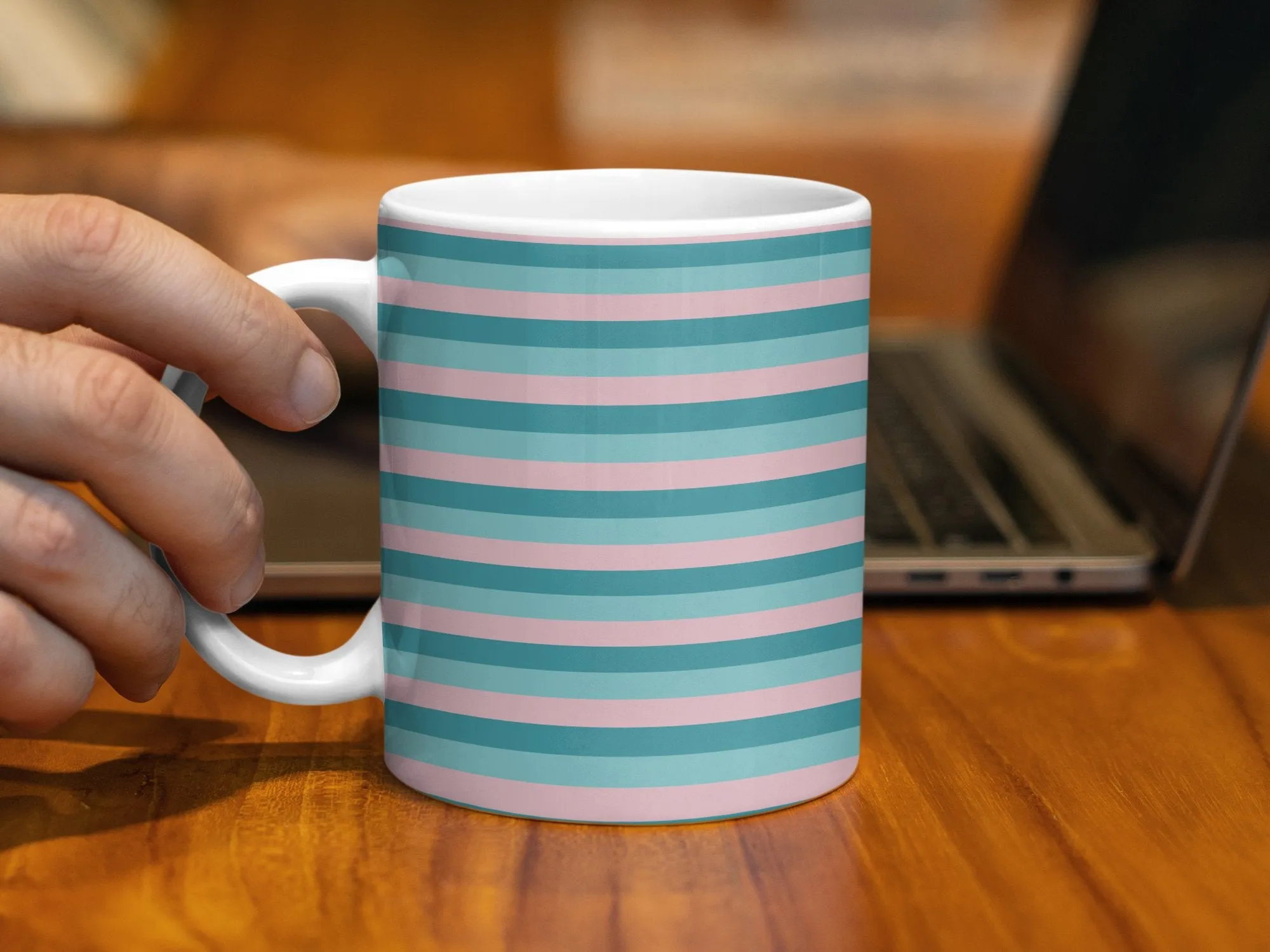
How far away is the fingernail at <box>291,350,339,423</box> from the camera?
1.29ft

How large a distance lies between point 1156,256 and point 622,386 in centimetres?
46

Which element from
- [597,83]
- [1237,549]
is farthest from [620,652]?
[597,83]

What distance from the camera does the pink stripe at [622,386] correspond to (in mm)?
356

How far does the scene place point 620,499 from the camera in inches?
14.1

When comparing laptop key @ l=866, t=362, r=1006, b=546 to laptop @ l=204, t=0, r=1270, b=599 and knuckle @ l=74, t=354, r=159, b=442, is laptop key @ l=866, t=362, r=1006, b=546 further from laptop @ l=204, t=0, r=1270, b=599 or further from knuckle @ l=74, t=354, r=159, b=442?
knuckle @ l=74, t=354, r=159, b=442

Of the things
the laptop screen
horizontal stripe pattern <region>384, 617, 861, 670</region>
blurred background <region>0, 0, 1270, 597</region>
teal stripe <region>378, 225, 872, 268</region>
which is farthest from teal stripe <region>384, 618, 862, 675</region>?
blurred background <region>0, 0, 1270, 597</region>

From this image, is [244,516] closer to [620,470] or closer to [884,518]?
[620,470]

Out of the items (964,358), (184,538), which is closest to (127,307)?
(184,538)

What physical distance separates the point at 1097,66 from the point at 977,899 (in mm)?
726

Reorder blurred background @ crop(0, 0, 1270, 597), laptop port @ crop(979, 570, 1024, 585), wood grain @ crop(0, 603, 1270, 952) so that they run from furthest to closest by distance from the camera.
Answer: blurred background @ crop(0, 0, 1270, 597)
laptop port @ crop(979, 570, 1024, 585)
wood grain @ crop(0, 603, 1270, 952)

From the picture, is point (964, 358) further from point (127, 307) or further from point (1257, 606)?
point (127, 307)

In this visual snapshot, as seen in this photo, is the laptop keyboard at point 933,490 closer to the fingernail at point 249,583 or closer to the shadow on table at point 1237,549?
the shadow on table at point 1237,549

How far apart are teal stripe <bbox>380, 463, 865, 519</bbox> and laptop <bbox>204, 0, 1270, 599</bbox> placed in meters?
0.17

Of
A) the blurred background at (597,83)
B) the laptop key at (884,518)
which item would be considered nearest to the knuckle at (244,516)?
the laptop key at (884,518)
